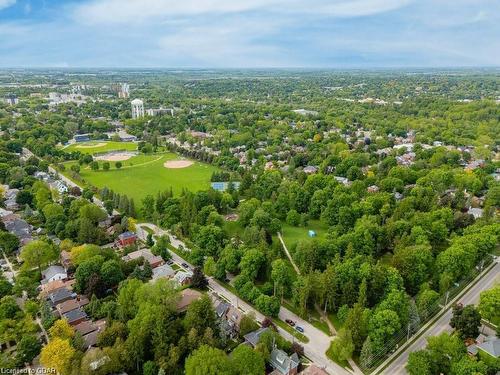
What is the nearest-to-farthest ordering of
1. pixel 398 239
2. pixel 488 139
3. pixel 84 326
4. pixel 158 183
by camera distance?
pixel 84 326, pixel 398 239, pixel 158 183, pixel 488 139

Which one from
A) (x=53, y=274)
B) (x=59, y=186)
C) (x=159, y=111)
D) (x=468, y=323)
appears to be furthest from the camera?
(x=159, y=111)

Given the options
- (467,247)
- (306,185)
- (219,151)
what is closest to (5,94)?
(219,151)

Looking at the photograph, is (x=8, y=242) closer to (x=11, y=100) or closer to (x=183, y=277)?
(x=183, y=277)

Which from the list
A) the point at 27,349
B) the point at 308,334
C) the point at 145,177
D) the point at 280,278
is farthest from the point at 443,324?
the point at 145,177

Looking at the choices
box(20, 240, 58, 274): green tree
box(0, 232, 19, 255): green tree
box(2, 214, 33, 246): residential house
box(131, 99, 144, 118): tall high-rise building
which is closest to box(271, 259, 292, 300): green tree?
box(20, 240, 58, 274): green tree

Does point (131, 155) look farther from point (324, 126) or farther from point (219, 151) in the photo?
point (324, 126)

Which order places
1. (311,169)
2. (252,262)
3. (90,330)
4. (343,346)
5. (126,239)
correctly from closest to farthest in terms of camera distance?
(343,346)
(90,330)
(252,262)
(126,239)
(311,169)

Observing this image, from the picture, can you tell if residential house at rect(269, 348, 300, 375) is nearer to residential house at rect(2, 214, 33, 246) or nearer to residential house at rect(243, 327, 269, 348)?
residential house at rect(243, 327, 269, 348)
